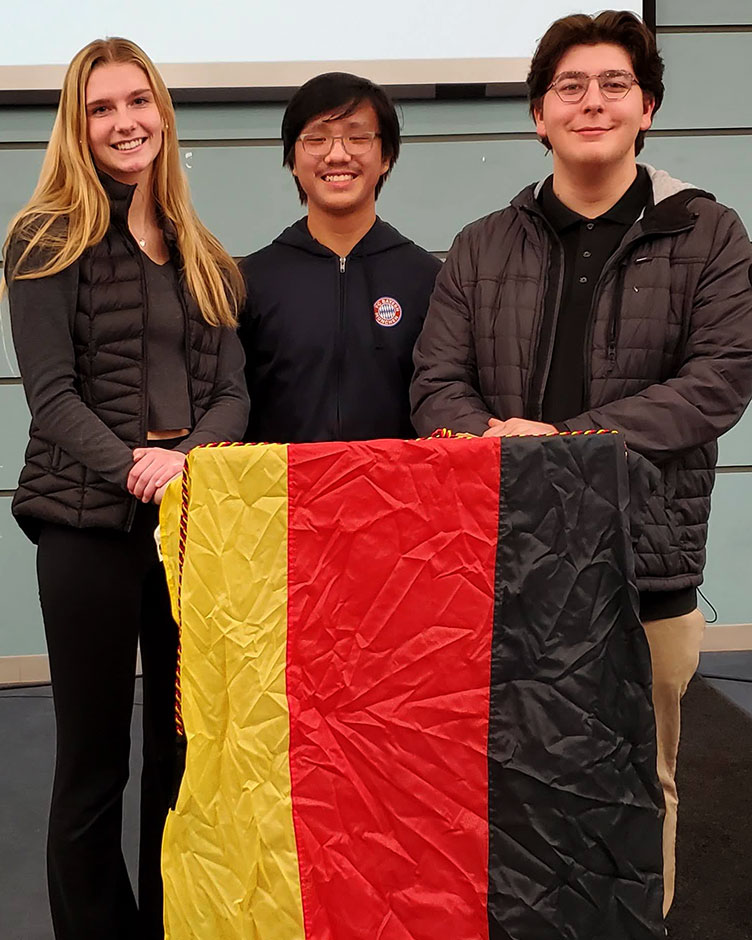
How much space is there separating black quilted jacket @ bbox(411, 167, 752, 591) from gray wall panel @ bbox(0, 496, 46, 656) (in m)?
2.02

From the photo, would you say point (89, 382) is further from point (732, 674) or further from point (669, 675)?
point (732, 674)

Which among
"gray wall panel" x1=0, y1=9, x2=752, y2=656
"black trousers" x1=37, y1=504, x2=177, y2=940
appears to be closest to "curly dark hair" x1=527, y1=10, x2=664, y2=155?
"black trousers" x1=37, y1=504, x2=177, y2=940

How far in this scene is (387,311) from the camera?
1.84 metres

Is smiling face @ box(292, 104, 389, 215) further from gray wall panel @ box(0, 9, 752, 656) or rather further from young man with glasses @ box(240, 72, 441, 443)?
gray wall panel @ box(0, 9, 752, 656)

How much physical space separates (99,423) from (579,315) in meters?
0.74

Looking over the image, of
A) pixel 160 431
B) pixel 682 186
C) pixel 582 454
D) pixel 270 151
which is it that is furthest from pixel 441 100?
pixel 582 454

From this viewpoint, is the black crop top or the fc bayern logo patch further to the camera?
the fc bayern logo patch

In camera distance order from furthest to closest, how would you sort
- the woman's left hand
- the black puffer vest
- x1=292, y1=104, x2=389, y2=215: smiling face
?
x1=292, y1=104, x2=389, y2=215: smiling face → the black puffer vest → the woman's left hand

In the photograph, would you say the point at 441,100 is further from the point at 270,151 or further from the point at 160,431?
the point at 160,431

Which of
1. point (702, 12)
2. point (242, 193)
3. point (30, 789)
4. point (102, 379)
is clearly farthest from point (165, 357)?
point (702, 12)

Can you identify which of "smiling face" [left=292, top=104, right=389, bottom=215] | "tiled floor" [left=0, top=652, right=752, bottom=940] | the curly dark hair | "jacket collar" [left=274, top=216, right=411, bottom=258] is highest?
the curly dark hair

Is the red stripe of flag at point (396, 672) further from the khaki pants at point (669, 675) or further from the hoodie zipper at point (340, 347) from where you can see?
the hoodie zipper at point (340, 347)

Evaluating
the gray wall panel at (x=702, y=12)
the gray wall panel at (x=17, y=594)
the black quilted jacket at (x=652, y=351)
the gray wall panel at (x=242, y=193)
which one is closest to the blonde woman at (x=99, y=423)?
the black quilted jacket at (x=652, y=351)

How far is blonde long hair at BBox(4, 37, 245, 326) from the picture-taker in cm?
155
